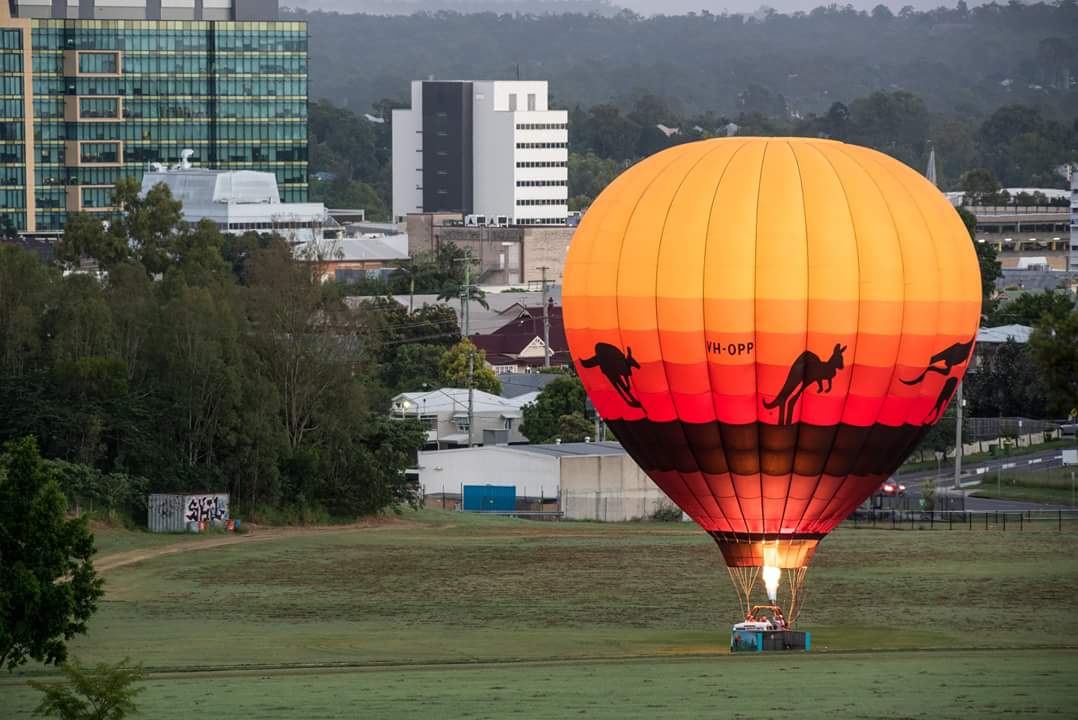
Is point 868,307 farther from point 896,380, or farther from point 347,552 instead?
point 347,552

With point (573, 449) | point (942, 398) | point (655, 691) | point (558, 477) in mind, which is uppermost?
point (942, 398)

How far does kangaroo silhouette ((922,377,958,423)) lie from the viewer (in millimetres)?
46344

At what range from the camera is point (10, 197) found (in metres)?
198

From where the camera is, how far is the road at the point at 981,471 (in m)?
89.8

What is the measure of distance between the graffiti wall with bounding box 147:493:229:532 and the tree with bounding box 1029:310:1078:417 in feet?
131

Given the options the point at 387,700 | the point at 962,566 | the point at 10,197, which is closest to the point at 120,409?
the point at 962,566

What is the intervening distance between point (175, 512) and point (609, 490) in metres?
15.8

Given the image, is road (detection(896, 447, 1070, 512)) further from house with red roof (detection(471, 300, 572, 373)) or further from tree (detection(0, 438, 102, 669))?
tree (detection(0, 438, 102, 669))

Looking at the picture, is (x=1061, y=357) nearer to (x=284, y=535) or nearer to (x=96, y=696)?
(x=96, y=696)

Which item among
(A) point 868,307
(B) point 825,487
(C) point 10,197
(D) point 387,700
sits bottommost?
(D) point 387,700

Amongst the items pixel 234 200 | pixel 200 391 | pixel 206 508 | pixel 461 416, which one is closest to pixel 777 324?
pixel 206 508

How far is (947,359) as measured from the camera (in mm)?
45938

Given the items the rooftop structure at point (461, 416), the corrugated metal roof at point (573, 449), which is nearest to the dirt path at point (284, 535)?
the corrugated metal roof at point (573, 449)

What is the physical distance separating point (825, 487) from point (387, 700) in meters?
11.7
